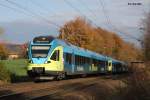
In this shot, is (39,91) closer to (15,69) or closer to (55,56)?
(55,56)

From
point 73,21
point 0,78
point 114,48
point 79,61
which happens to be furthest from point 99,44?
point 0,78

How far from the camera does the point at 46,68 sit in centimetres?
3559

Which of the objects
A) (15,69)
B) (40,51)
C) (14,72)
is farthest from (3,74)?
(15,69)

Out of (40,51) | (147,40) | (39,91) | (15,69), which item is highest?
(147,40)

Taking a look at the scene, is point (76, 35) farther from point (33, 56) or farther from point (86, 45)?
point (33, 56)

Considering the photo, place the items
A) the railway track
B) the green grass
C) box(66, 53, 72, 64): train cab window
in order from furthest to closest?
the green grass
box(66, 53, 72, 64): train cab window
the railway track

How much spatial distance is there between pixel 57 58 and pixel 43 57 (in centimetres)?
133

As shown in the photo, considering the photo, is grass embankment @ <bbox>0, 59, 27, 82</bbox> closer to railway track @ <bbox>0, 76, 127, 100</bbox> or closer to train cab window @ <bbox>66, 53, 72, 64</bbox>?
train cab window @ <bbox>66, 53, 72, 64</bbox>

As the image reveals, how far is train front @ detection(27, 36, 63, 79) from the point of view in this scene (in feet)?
116

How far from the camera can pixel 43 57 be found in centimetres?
3550

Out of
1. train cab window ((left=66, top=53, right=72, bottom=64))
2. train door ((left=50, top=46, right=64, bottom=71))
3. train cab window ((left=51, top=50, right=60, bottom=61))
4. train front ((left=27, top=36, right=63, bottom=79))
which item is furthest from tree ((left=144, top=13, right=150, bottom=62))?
train front ((left=27, top=36, right=63, bottom=79))

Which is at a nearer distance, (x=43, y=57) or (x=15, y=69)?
(x=43, y=57)

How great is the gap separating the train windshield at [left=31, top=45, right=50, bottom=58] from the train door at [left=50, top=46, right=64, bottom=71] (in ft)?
2.03

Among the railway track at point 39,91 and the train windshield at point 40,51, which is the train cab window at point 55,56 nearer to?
the train windshield at point 40,51
